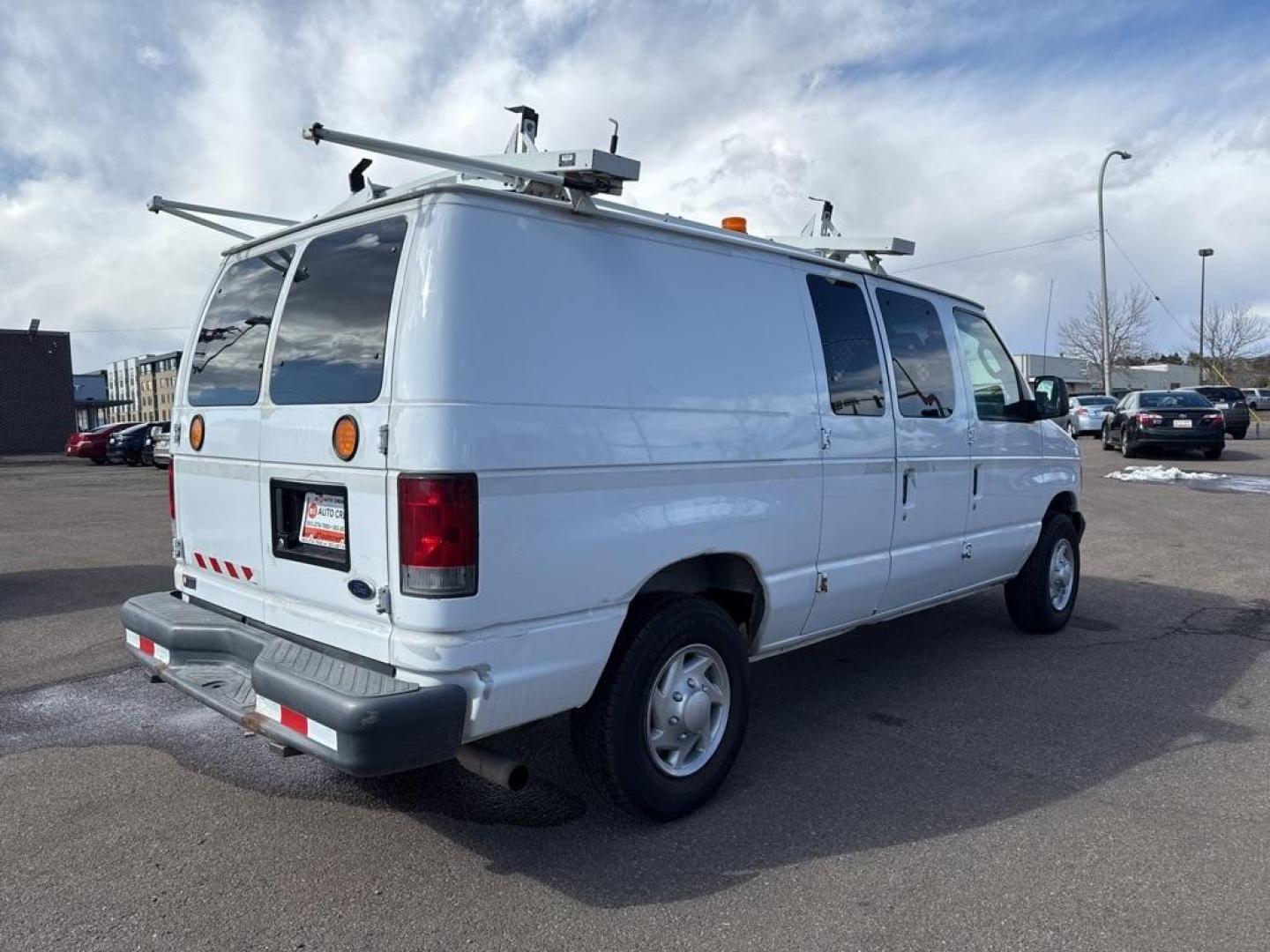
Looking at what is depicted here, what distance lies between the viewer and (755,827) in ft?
11.9

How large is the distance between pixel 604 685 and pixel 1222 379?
214ft

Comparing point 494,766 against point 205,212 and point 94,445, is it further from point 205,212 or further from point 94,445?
point 94,445

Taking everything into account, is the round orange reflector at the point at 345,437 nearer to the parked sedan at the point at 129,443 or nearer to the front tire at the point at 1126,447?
the front tire at the point at 1126,447

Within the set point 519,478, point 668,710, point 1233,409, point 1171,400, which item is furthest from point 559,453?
point 1233,409

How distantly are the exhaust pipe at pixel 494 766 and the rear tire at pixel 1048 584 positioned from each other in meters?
4.32

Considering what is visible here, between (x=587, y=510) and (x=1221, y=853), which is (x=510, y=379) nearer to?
(x=587, y=510)

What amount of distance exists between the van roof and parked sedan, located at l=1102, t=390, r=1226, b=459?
60.2ft

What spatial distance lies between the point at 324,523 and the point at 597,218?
4.77 ft

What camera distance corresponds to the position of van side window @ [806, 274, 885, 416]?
14.4ft

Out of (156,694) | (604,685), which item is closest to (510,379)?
(604,685)

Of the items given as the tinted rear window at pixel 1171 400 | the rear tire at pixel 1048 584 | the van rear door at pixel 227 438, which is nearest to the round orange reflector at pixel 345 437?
the van rear door at pixel 227 438

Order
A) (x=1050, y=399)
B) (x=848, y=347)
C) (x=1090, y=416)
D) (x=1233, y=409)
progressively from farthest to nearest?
(x=1090, y=416), (x=1233, y=409), (x=1050, y=399), (x=848, y=347)

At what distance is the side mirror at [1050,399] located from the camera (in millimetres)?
5988

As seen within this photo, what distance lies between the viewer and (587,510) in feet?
10.6
